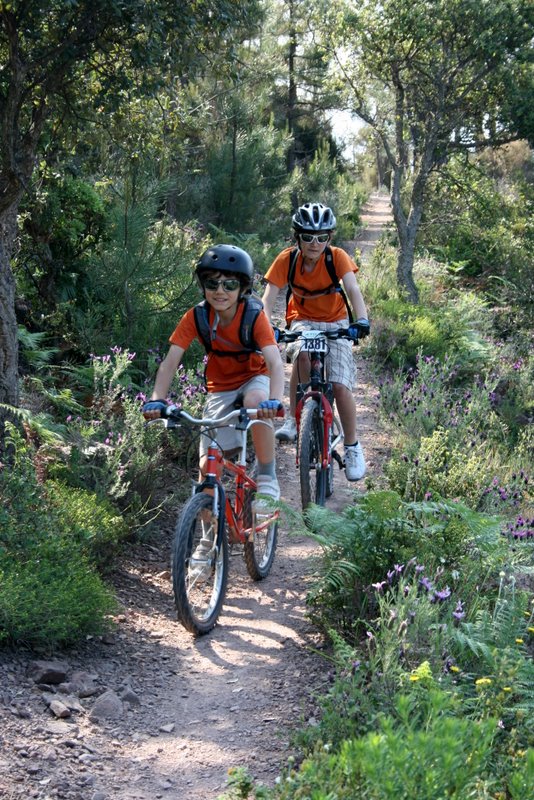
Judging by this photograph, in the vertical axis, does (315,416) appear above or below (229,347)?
below

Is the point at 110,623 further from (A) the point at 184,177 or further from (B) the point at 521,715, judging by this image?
(A) the point at 184,177

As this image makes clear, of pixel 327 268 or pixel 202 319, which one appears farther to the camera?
pixel 327 268

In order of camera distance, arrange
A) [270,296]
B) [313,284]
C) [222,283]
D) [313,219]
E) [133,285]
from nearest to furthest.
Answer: [222,283], [313,219], [270,296], [313,284], [133,285]

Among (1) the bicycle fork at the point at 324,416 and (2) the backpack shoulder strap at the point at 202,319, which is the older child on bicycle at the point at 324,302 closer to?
(1) the bicycle fork at the point at 324,416

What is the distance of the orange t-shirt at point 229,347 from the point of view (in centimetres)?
521

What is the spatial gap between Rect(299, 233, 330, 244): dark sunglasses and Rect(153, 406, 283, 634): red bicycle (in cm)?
162

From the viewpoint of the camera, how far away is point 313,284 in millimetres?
6727

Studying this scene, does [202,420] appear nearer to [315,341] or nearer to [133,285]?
[315,341]

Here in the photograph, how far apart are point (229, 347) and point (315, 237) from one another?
1428 mm

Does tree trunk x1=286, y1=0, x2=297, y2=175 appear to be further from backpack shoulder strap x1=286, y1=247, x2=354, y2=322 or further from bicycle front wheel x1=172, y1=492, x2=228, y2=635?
bicycle front wheel x1=172, y1=492, x2=228, y2=635

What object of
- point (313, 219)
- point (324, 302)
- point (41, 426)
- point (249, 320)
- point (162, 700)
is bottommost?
point (162, 700)

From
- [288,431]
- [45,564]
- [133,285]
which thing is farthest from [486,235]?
[45,564]

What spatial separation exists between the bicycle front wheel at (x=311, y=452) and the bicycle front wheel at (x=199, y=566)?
1244mm

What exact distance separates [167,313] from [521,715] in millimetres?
6028
